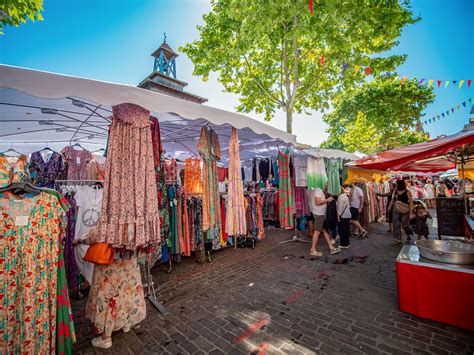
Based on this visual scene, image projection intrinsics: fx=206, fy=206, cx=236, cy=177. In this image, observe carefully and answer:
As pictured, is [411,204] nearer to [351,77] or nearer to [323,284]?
[323,284]

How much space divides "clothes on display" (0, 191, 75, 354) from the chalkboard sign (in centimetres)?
1031

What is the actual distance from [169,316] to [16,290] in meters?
2.00

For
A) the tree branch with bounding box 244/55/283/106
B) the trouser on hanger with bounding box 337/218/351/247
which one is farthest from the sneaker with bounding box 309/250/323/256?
the tree branch with bounding box 244/55/283/106

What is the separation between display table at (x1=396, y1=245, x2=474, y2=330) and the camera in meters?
2.76

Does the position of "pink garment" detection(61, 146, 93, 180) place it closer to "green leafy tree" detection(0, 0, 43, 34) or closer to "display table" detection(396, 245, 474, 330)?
"green leafy tree" detection(0, 0, 43, 34)

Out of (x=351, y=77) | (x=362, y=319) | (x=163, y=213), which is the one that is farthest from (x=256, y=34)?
(x=362, y=319)

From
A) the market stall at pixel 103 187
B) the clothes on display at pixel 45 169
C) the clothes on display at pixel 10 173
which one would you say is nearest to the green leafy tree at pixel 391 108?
the market stall at pixel 103 187

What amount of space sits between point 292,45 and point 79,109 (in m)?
10.4

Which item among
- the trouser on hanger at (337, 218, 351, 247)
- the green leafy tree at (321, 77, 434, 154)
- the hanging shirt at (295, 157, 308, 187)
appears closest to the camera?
the trouser on hanger at (337, 218, 351, 247)

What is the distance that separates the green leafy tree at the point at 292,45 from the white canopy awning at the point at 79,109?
14.6 feet

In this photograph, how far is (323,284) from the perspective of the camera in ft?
13.9

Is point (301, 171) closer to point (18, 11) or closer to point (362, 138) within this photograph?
point (18, 11)

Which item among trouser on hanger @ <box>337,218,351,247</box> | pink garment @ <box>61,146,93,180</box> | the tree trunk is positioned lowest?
trouser on hanger @ <box>337,218,351,247</box>

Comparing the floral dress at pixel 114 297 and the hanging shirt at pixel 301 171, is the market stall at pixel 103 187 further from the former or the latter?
the hanging shirt at pixel 301 171
